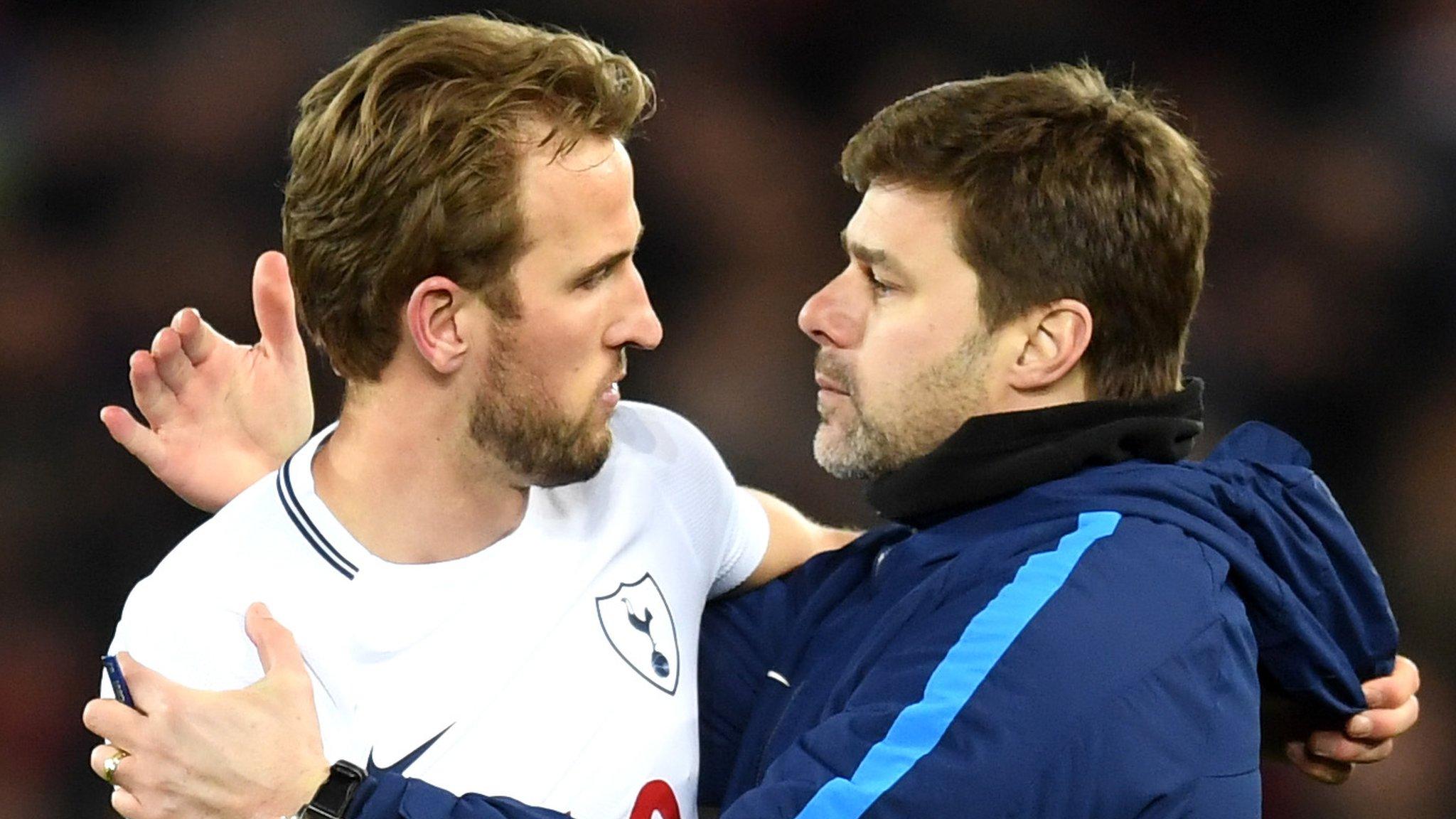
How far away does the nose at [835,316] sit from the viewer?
7.25 ft

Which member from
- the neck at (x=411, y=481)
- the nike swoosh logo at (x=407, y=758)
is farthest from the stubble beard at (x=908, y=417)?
the nike swoosh logo at (x=407, y=758)

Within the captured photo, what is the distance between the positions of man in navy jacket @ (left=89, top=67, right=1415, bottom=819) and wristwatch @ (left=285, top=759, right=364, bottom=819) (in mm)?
18

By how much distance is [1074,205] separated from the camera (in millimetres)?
2090

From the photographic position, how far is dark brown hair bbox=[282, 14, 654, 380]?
2.02 m

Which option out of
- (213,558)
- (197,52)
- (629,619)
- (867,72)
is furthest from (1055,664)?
(197,52)

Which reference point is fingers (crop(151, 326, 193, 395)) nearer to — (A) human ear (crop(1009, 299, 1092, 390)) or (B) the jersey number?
(B) the jersey number

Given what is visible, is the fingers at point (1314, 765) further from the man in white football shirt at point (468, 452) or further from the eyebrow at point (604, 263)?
the eyebrow at point (604, 263)

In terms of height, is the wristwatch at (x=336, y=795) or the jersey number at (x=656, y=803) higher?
the wristwatch at (x=336, y=795)

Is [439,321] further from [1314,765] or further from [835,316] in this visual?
[1314,765]

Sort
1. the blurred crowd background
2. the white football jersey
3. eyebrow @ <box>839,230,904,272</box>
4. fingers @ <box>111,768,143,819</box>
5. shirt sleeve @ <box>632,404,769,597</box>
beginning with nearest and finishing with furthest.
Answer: fingers @ <box>111,768,143,819</box>, the white football jersey, eyebrow @ <box>839,230,904,272</box>, shirt sleeve @ <box>632,404,769,597</box>, the blurred crowd background

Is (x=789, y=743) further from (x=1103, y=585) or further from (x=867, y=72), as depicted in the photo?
(x=867, y=72)

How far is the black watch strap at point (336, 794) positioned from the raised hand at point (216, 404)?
0.75 m

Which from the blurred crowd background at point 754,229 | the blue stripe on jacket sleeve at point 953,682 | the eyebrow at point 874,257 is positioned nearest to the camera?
the blue stripe on jacket sleeve at point 953,682

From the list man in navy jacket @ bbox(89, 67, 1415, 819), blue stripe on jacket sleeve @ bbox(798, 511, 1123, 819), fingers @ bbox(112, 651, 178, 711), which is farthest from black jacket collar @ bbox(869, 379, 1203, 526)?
fingers @ bbox(112, 651, 178, 711)
